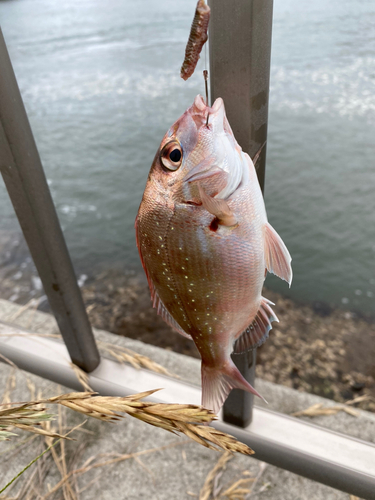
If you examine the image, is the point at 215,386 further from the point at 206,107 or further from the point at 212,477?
the point at 212,477

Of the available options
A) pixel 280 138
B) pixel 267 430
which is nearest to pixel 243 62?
pixel 267 430

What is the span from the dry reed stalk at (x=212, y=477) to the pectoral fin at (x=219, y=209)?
3.51 feet

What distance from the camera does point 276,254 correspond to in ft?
2.42

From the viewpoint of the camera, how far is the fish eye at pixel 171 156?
68 centimetres

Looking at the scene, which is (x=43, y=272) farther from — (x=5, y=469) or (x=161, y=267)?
(x=5, y=469)

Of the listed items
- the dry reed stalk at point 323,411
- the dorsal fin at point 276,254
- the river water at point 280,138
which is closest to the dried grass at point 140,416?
the dorsal fin at point 276,254

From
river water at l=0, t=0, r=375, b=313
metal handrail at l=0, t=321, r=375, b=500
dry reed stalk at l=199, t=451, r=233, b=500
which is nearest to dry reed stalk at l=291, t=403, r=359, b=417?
metal handrail at l=0, t=321, r=375, b=500

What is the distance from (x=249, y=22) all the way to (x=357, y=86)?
18.9ft

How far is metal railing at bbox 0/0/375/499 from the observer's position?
0.72m

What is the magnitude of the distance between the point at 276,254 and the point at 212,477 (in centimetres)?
109

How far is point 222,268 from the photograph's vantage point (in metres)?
0.72

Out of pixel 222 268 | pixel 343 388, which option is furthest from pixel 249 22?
pixel 343 388

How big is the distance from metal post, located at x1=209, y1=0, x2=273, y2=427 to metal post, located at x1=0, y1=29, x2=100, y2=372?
55cm

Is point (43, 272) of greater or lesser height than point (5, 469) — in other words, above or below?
above
